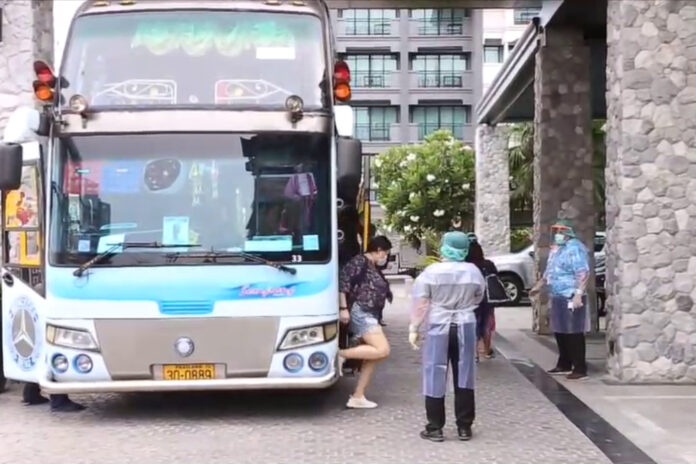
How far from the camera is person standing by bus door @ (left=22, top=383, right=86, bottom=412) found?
9.59 metres

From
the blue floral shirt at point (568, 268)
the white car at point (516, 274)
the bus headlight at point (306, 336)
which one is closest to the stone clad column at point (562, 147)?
the blue floral shirt at point (568, 268)

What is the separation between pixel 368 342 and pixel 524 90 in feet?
43.6

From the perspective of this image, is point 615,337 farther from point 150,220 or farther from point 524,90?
point 524,90

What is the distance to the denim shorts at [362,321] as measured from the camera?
9.34 metres

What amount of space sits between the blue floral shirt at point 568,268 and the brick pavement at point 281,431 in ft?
3.57

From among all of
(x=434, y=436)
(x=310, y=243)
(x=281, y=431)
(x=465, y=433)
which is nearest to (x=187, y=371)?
(x=281, y=431)

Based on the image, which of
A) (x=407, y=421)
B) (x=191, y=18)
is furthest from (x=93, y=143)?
(x=407, y=421)

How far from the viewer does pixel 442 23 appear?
52812mm

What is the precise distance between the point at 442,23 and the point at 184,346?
4620 cm

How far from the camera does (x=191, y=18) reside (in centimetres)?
920

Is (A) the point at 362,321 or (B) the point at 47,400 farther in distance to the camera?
(B) the point at 47,400

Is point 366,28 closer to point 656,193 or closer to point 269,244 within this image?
point 656,193

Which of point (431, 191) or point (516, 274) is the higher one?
point (431, 191)

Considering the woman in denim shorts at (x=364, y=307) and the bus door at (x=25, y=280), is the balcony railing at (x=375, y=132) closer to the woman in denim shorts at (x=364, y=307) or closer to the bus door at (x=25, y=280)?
the bus door at (x=25, y=280)
